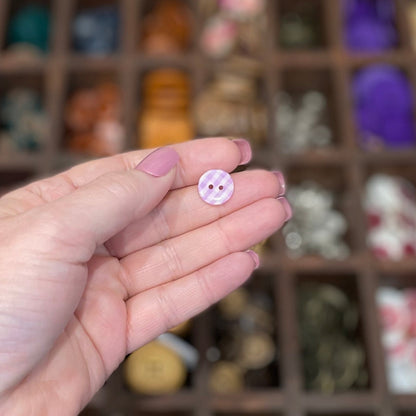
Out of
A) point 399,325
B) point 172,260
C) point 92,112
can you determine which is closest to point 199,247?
point 172,260

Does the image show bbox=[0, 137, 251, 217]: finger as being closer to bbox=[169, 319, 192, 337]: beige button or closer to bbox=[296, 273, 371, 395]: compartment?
bbox=[169, 319, 192, 337]: beige button

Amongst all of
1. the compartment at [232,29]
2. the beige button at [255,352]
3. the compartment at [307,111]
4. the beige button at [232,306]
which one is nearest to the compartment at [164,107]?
the compartment at [232,29]

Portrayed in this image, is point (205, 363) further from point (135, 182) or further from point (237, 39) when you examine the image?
point (237, 39)

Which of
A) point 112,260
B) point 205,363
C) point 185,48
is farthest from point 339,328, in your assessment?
point 185,48

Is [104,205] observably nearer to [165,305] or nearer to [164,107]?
[165,305]

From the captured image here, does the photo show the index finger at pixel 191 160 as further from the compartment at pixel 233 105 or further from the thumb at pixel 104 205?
the compartment at pixel 233 105

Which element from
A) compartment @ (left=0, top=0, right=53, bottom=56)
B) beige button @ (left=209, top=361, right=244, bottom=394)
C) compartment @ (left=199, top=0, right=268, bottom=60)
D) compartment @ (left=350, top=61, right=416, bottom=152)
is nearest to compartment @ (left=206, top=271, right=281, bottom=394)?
beige button @ (left=209, top=361, right=244, bottom=394)
